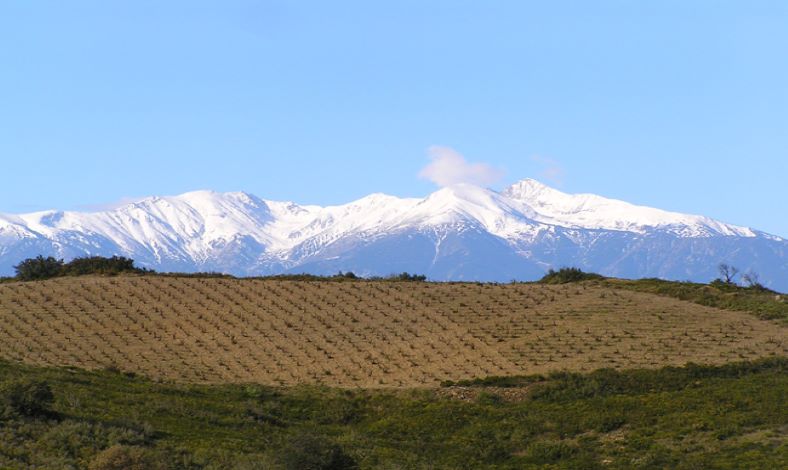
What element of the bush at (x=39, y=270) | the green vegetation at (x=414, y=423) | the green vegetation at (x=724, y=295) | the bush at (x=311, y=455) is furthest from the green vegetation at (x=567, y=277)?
the bush at (x=311, y=455)

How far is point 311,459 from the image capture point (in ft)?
136

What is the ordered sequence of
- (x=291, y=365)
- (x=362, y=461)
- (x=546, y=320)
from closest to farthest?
(x=362, y=461)
(x=291, y=365)
(x=546, y=320)

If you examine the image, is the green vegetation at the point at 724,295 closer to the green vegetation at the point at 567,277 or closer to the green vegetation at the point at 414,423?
the green vegetation at the point at 567,277

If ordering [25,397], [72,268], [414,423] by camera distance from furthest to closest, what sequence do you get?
[72,268] < [414,423] < [25,397]

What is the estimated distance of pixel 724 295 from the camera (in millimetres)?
84750

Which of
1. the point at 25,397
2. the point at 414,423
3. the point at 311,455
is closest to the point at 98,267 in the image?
the point at 414,423

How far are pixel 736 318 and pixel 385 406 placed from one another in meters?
29.9

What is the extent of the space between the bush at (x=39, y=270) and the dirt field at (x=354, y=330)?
574 cm

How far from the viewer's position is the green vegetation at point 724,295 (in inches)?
3130

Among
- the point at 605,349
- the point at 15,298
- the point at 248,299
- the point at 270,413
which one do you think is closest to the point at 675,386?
the point at 605,349

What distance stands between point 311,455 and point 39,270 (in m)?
61.9

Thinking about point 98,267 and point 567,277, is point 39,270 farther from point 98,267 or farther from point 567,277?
point 567,277

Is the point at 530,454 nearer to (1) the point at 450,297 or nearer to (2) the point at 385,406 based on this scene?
(2) the point at 385,406

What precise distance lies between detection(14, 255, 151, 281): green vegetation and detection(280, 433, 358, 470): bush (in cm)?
5575
